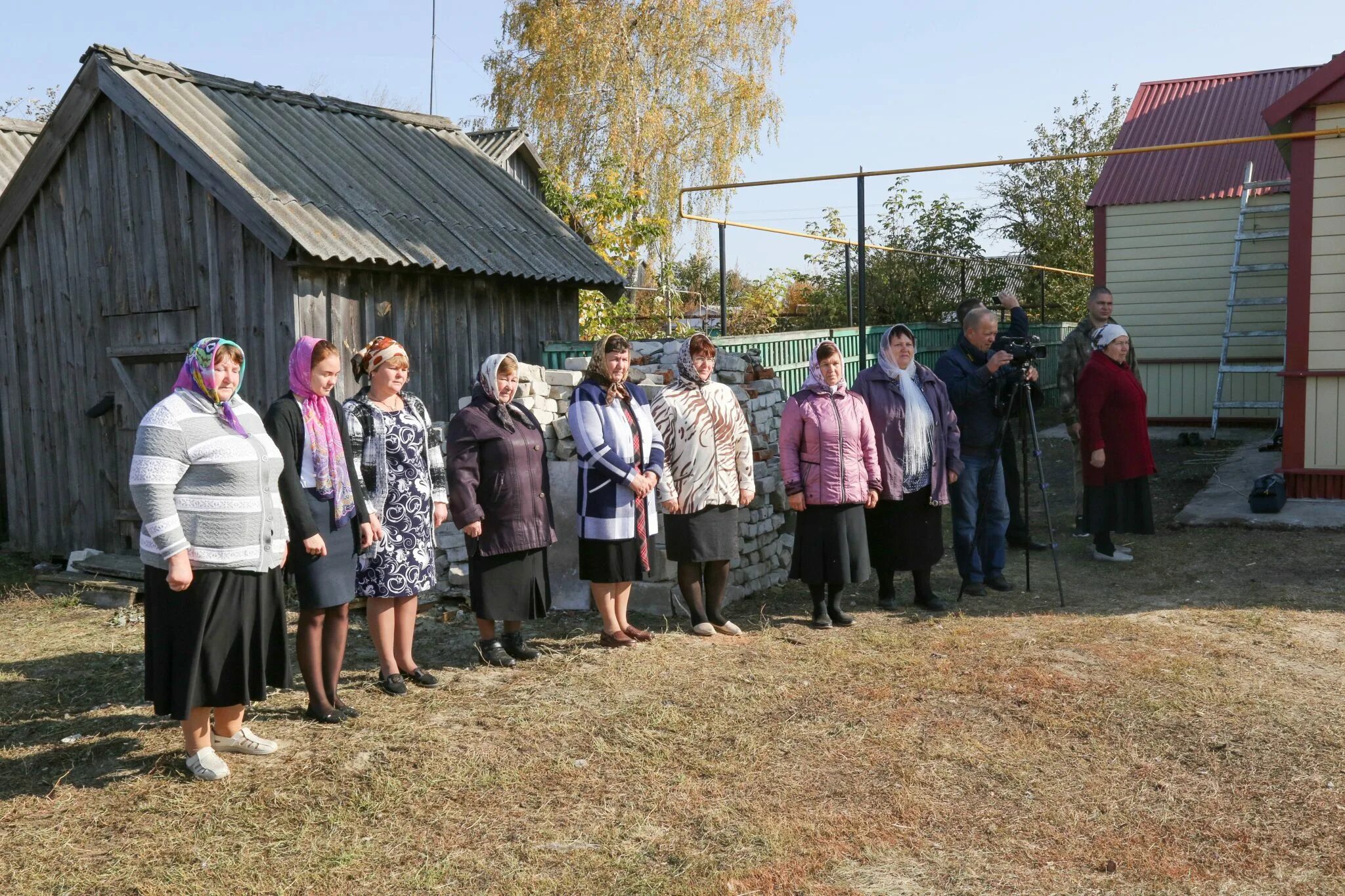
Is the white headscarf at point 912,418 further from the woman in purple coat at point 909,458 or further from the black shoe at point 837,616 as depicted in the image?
the black shoe at point 837,616

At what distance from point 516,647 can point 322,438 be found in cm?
178

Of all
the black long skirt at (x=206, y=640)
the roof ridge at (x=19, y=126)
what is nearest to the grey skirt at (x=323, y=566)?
the black long skirt at (x=206, y=640)

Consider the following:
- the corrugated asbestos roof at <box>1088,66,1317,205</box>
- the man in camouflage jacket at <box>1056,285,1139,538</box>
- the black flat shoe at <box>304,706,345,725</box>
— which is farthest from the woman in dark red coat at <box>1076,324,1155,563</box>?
the corrugated asbestos roof at <box>1088,66,1317,205</box>

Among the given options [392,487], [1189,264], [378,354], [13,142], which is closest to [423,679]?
[392,487]

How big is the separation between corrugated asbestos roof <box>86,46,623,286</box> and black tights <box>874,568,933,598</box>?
4304 millimetres

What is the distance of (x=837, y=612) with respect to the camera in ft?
22.4

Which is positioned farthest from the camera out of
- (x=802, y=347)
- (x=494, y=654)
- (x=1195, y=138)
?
(x=1195, y=138)

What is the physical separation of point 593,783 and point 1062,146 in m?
27.2

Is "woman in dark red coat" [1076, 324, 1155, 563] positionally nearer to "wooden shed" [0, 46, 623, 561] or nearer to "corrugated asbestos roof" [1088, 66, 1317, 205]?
"wooden shed" [0, 46, 623, 561]

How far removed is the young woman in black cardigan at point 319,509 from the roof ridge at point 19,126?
12157 millimetres

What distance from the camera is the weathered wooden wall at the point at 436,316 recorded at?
8.56 meters

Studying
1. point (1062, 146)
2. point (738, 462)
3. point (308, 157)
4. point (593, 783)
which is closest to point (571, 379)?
point (738, 462)

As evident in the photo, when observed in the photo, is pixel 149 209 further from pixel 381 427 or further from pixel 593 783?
pixel 593 783

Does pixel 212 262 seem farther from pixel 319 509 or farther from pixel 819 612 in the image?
pixel 819 612
